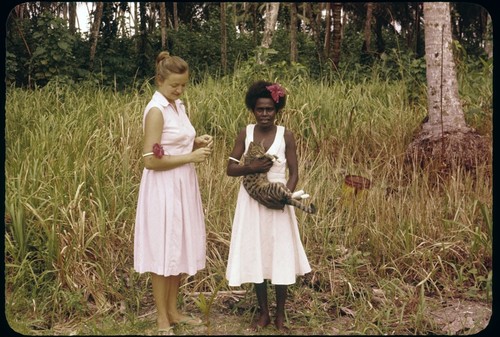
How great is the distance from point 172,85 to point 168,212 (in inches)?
29.7

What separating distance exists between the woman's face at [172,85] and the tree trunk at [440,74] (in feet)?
9.95

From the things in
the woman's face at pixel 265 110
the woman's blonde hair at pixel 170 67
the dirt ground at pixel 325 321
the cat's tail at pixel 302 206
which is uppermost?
the woman's blonde hair at pixel 170 67

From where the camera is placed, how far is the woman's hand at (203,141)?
11.4 feet

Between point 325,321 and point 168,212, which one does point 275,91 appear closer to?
point 168,212

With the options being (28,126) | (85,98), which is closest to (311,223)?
(28,126)

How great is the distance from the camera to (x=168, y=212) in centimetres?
334

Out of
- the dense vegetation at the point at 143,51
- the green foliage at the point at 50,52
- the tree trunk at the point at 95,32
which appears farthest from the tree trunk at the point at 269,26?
the green foliage at the point at 50,52

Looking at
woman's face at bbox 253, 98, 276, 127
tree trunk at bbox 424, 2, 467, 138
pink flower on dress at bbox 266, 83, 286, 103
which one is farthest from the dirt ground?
tree trunk at bbox 424, 2, 467, 138

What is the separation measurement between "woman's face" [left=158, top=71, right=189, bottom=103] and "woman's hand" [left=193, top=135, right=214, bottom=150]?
0.32 m

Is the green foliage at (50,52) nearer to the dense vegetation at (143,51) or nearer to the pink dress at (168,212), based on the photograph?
the dense vegetation at (143,51)

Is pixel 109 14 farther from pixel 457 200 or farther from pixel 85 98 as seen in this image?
pixel 457 200

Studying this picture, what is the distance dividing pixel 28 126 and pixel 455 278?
175 inches

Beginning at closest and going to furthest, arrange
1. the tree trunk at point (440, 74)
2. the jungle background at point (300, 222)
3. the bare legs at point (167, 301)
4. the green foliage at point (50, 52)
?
the bare legs at point (167, 301) → the jungle background at point (300, 222) → the tree trunk at point (440, 74) → the green foliage at point (50, 52)

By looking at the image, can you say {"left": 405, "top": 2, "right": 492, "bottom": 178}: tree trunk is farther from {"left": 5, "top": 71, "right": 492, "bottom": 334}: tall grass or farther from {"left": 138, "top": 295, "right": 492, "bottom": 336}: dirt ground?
{"left": 138, "top": 295, "right": 492, "bottom": 336}: dirt ground
